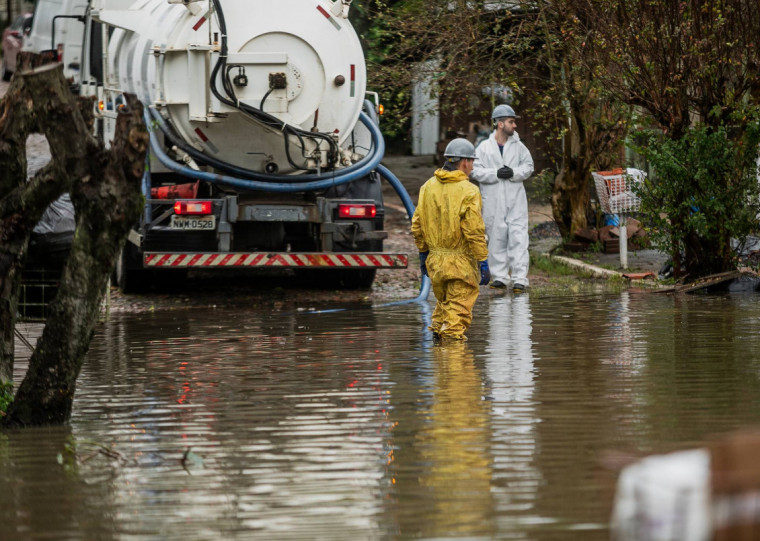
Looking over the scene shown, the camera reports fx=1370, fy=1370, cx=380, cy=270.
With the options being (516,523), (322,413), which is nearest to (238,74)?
(322,413)

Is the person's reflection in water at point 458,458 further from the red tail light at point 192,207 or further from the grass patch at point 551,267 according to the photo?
the grass patch at point 551,267

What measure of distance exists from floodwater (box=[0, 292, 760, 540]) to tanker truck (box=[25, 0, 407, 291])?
2.24 m

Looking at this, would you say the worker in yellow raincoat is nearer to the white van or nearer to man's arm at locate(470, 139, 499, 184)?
man's arm at locate(470, 139, 499, 184)

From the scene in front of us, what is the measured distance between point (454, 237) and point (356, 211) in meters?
3.56

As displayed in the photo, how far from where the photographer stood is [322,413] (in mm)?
7117

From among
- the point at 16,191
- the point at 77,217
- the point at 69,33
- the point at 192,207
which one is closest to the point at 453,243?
the point at 192,207

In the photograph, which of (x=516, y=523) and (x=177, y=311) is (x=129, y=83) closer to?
(x=177, y=311)

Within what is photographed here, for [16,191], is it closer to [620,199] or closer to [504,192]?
Result: [504,192]

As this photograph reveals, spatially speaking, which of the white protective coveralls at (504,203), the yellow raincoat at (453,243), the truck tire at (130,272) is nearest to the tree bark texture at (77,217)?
the yellow raincoat at (453,243)

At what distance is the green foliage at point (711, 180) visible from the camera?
12.7 metres

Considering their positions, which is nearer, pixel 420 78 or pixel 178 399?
pixel 178 399

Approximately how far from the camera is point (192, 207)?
13.0m

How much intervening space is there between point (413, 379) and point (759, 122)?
5745 millimetres

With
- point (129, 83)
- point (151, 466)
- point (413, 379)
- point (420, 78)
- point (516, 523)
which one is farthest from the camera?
point (420, 78)
